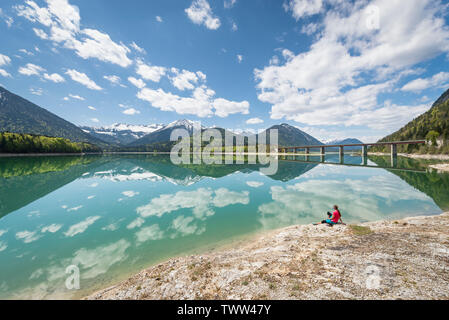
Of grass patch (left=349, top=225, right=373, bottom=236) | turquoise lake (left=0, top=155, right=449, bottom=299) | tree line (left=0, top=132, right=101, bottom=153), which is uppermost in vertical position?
tree line (left=0, top=132, right=101, bottom=153)

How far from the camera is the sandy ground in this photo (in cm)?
560

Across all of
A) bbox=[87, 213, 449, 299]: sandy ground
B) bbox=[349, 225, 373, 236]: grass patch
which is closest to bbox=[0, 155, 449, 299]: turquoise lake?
bbox=[87, 213, 449, 299]: sandy ground

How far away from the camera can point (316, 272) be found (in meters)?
6.78

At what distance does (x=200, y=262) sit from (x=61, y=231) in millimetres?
13517

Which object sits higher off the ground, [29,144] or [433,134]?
[433,134]

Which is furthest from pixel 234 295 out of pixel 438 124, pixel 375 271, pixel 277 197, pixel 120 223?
pixel 438 124

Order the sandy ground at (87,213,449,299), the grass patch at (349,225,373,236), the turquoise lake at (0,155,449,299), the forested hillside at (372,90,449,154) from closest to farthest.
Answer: the sandy ground at (87,213,449,299)
the turquoise lake at (0,155,449,299)
the grass patch at (349,225,373,236)
the forested hillside at (372,90,449,154)

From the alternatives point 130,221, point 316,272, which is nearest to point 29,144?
point 130,221

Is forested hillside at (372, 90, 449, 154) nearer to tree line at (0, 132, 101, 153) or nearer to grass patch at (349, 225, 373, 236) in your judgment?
grass patch at (349, 225, 373, 236)

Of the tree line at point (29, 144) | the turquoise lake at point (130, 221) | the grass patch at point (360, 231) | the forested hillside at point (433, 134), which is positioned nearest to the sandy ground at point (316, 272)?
the grass patch at point (360, 231)

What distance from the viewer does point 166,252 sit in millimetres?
11086

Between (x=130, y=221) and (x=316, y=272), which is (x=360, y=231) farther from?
(x=130, y=221)
